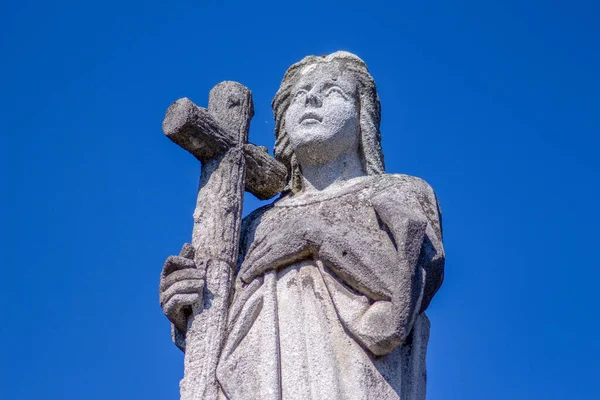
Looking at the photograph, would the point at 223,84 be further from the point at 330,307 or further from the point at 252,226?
the point at 330,307

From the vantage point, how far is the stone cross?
747 cm

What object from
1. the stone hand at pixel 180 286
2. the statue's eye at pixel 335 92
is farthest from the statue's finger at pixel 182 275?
the statue's eye at pixel 335 92

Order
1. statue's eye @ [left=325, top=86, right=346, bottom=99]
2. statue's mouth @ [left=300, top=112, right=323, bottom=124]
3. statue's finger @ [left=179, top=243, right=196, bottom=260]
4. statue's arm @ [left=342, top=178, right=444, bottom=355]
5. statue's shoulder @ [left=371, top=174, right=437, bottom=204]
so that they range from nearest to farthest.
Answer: statue's arm @ [left=342, top=178, right=444, bottom=355] < statue's finger @ [left=179, top=243, right=196, bottom=260] < statue's shoulder @ [left=371, top=174, right=437, bottom=204] < statue's mouth @ [left=300, top=112, right=323, bottom=124] < statue's eye @ [left=325, top=86, right=346, bottom=99]

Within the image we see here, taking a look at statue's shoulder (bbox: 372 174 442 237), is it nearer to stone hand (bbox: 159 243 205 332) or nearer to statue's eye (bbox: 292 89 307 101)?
statue's eye (bbox: 292 89 307 101)

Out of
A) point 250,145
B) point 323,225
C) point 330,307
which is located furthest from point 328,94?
point 330,307

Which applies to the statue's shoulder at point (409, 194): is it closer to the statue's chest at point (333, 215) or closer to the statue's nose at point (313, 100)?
the statue's chest at point (333, 215)

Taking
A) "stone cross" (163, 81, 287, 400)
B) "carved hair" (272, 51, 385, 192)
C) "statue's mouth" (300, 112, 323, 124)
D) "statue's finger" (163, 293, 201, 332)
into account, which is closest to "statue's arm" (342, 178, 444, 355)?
"carved hair" (272, 51, 385, 192)

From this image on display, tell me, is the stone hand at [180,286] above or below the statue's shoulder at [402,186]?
below

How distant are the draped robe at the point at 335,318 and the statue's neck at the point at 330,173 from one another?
0.38 meters

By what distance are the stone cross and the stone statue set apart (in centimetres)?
1

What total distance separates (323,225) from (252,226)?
0.88 meters

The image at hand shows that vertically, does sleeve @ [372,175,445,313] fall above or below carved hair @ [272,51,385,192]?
below

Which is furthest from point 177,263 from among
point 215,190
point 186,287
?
point 215,190

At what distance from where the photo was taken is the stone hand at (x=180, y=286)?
24.7 feet
